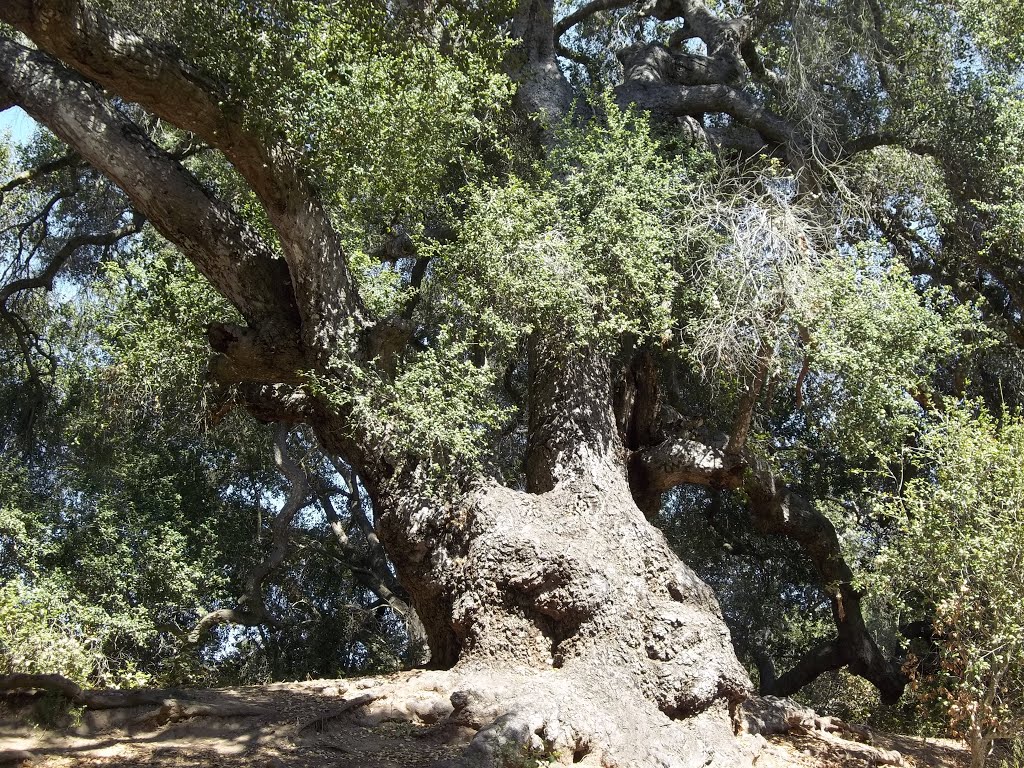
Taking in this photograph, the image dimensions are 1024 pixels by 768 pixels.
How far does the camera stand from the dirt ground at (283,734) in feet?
19.5

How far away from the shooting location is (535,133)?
11.1 meters

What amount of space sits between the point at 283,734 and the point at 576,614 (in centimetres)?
241

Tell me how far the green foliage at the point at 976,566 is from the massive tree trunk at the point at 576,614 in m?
1.66

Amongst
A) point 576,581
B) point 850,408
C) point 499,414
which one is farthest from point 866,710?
point 499,414

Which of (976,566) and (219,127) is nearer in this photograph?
(976,566)

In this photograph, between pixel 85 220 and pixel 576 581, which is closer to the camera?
pixel 576 581

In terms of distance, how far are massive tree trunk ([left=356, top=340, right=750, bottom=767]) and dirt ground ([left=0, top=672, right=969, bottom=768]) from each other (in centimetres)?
49

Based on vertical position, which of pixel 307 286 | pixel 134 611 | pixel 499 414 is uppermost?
pixel 307 286

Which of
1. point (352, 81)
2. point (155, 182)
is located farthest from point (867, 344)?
point (155, 182)

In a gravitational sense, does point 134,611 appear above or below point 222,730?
above

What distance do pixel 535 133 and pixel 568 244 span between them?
115 inches

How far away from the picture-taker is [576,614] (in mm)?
7547

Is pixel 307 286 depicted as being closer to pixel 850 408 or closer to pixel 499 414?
pixel 499 414

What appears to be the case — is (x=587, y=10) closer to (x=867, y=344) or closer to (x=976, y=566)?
(x=867, y=344)
